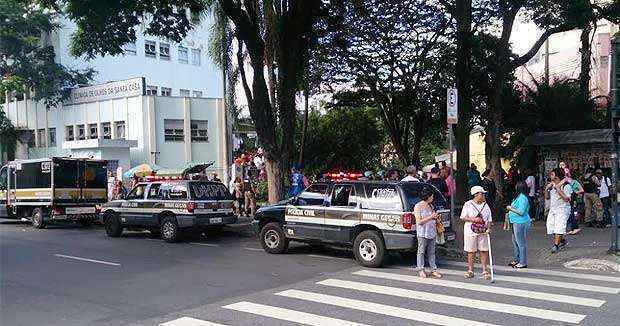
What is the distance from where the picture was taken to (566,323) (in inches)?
280

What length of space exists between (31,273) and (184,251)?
3635mm

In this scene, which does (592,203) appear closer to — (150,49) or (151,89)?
(151,89)

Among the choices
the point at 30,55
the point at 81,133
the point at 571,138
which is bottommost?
the point at 571,138

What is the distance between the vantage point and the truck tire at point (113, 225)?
17.5m

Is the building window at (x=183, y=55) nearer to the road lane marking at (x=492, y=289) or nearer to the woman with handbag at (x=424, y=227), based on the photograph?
the road lane marking at (x=492, y=289)

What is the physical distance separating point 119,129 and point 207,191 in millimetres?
25168

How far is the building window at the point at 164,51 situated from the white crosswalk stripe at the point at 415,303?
3961 cm

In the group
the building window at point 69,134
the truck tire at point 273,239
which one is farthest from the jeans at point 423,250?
the building window at point 69,134

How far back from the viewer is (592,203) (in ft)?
53.2

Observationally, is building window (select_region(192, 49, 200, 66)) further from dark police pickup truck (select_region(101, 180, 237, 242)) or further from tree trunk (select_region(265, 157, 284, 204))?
tree trunk (select_region(265, 157, 284, 204))

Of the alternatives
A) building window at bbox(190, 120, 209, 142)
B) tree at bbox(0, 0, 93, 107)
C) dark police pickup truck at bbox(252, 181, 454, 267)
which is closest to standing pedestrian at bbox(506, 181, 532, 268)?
dark police pickup truck at bbox(252, 181, 454, 267)

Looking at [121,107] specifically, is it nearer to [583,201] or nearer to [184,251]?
[184,251]

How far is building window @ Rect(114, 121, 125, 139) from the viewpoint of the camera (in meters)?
38.9

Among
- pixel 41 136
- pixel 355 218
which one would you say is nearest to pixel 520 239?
pixel 355 218
